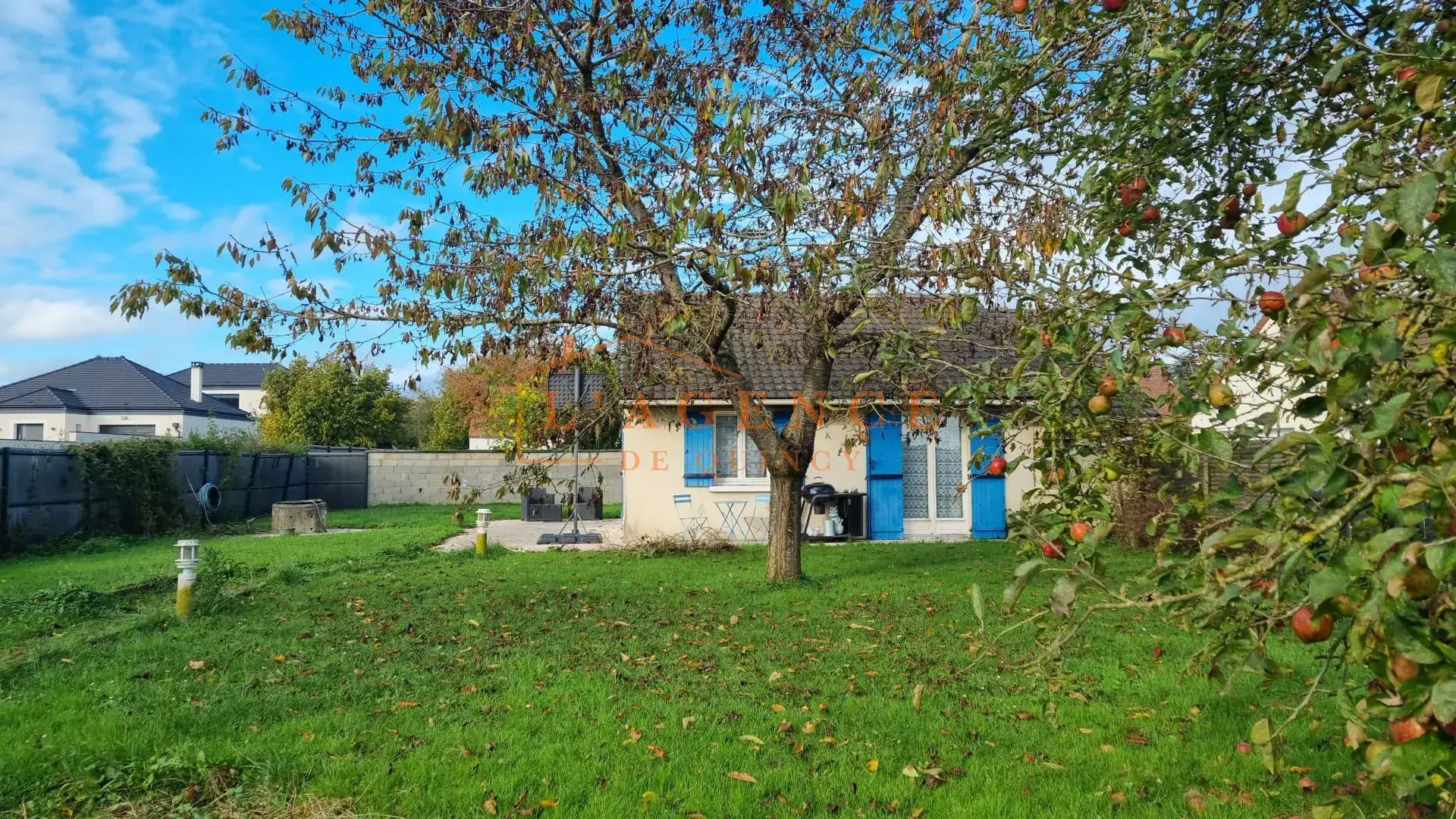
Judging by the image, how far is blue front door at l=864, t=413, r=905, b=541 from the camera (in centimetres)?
1267

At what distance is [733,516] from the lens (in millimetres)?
12578

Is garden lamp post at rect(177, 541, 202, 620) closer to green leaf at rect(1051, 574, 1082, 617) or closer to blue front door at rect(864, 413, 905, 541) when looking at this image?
green leaf at rect(1051, 574, 1082, 617)

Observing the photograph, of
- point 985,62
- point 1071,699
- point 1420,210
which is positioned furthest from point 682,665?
point 1420,210

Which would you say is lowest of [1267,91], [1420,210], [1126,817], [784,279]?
[1126,817]

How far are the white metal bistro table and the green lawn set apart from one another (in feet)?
14.8

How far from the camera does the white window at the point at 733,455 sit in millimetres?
12656

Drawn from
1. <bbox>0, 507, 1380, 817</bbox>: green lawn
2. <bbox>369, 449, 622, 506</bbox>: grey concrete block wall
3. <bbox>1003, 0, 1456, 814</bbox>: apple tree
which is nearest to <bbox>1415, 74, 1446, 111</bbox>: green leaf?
<bbox>1003, 0, 1456, 814</bbox>: apple tree

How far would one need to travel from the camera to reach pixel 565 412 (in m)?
7.83

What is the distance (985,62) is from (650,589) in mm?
6007

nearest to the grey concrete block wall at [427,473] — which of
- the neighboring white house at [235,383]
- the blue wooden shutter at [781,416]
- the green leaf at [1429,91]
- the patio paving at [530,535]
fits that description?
the patio paving at [530,535]

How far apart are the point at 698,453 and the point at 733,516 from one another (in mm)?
1095

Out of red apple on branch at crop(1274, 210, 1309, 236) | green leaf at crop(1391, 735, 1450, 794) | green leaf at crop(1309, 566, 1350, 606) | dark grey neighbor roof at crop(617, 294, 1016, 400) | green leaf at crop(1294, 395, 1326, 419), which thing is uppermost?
dark grey neighbor roof at crop(617, 294, 1016, 400)

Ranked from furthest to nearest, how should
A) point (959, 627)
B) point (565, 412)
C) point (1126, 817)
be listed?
point (565, 412)
point (959, 627)
point (1126, 817)

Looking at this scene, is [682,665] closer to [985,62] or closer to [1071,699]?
[1071,699]
